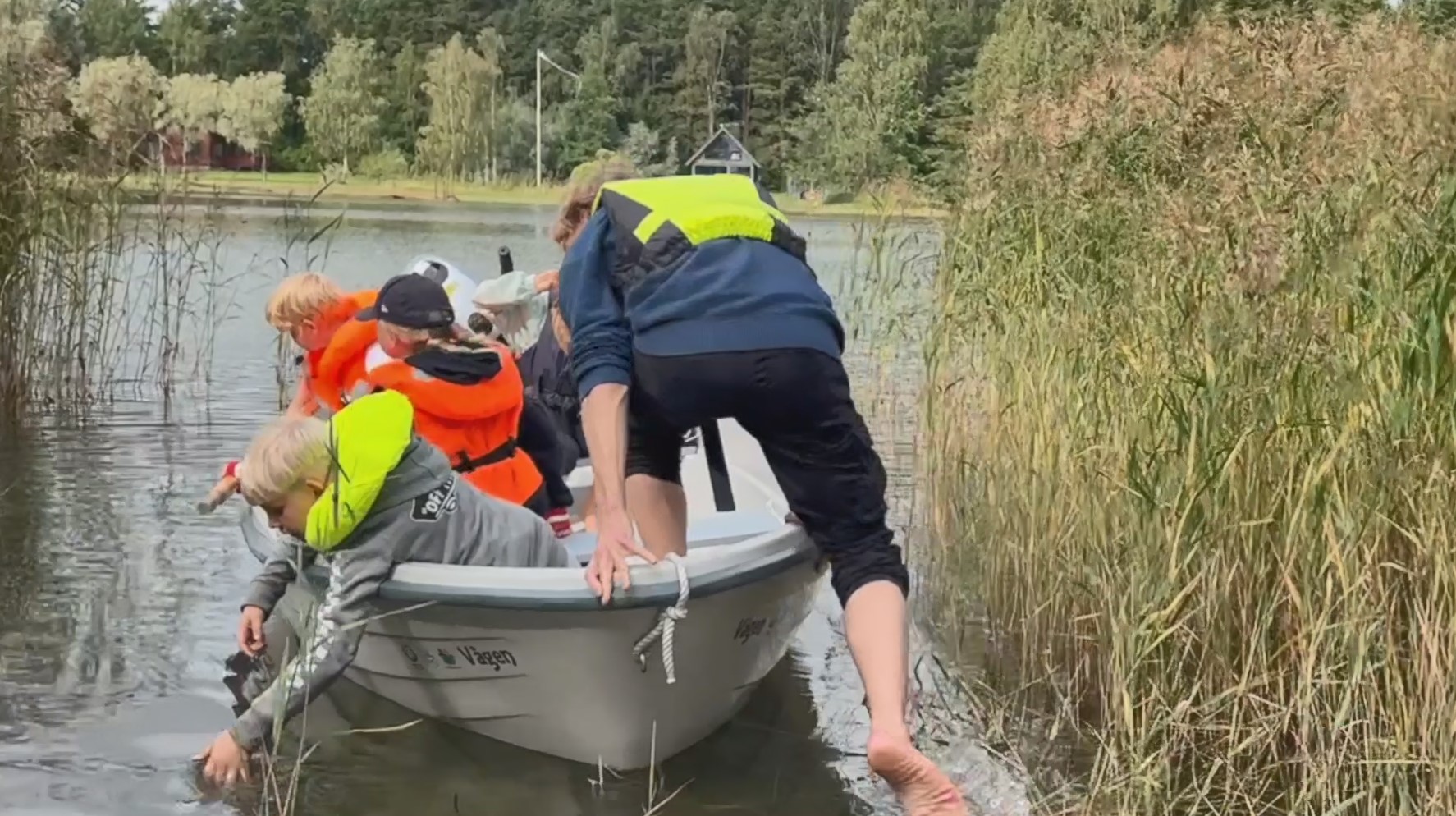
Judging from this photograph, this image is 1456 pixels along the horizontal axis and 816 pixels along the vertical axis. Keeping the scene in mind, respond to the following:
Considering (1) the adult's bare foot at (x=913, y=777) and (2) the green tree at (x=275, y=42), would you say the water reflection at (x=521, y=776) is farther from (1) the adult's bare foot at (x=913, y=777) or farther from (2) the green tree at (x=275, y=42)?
(2) the green tree at (x=275, y=42)

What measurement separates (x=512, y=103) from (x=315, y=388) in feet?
179

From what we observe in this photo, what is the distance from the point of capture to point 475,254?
21578 mm

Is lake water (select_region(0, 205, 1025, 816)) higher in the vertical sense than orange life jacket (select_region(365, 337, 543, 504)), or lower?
lower

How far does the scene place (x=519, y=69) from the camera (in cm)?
8375

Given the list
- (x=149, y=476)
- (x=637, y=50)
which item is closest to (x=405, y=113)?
(x=637, y=50)

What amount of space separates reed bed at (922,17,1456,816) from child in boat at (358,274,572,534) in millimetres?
1581

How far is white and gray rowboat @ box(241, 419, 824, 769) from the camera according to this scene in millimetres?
4102

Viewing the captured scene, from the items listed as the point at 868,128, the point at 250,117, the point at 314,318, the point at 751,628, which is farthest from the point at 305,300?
the point at 250,117

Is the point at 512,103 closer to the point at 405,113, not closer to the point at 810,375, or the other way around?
the point at 405,113

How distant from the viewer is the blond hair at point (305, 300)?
605 cm

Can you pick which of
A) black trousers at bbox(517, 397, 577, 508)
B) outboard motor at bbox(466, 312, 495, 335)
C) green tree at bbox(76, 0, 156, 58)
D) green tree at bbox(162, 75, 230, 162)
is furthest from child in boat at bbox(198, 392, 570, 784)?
green tree at bbox(76, 0, 156, 58)

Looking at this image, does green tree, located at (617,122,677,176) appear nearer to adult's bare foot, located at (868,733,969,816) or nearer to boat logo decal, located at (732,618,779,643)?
boat logo decal, located at (732,618,779,643)

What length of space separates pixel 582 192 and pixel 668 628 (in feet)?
4.63

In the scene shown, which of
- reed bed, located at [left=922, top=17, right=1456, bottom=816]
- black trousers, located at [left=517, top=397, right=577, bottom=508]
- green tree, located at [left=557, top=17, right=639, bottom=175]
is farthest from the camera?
green tree, located at [left=557, top=17, right=639, bottom=175]
